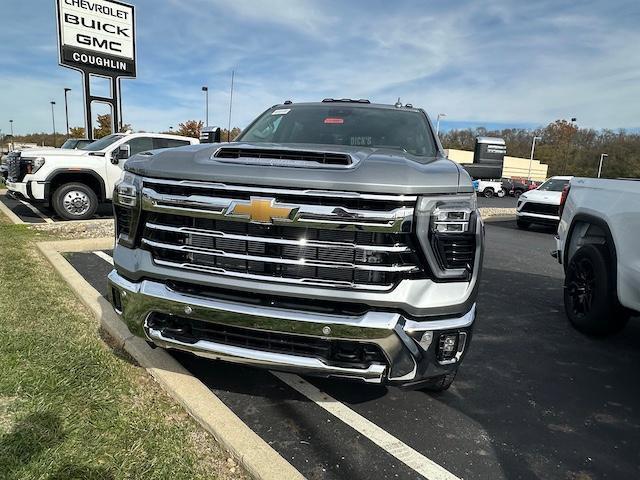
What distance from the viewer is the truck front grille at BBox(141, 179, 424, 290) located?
2227mm

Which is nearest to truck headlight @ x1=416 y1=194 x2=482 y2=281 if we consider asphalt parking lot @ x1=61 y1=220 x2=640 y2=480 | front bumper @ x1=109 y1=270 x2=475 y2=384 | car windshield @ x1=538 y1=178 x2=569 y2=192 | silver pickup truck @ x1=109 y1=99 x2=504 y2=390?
silver pickup truck @ x1=109 y1=99 x2=504 y2=390

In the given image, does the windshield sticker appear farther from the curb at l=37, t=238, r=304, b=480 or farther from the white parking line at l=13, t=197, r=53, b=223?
the white parking line at l=13, t=197, r=53, b=223

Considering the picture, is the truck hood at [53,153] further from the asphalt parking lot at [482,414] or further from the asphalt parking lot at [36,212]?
the asphalt parking lot at [482,414]

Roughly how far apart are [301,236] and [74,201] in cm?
891

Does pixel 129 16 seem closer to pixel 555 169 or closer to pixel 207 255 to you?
pixel 207 255

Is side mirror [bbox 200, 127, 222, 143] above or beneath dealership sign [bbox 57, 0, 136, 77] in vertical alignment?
beneath

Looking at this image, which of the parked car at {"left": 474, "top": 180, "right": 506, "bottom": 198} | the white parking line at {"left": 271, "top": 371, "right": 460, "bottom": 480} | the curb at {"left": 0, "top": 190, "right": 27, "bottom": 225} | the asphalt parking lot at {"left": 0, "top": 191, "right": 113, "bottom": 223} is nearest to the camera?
the white parking line at {"left": 271, "top": 371, "right": 460, "bottom": 480}

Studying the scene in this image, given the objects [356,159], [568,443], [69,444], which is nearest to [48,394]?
[69,444]

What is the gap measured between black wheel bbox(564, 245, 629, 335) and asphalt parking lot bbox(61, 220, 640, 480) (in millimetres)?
194

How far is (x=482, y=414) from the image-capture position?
115 inches

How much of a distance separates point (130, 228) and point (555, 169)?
78.4 meters

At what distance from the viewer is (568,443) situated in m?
2.66

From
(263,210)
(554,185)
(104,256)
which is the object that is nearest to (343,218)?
(263,210)

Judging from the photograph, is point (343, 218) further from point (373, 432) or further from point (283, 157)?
point (373, 432)
